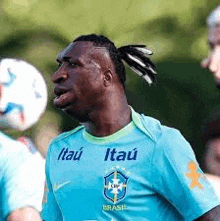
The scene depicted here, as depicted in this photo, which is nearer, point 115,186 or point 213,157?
→ point 115,186

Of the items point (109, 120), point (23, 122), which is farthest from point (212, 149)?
point (109, 120)

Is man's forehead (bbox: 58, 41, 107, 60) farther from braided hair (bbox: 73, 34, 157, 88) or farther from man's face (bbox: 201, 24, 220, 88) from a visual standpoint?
man's face (bbox: 201, 24, 220, 88)

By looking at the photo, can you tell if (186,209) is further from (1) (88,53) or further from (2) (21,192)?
(2) (21,192)

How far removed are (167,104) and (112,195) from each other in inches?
94.6

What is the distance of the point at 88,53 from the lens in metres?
2.88

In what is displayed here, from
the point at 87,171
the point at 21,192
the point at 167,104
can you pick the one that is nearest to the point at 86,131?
the point at 87,171

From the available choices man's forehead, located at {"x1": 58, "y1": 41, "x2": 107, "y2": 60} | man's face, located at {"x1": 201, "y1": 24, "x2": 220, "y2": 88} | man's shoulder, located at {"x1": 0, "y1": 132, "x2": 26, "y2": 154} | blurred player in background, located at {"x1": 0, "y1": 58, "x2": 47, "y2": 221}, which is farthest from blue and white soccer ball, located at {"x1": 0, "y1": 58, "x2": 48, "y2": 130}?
man's forehead, located at {"x1": 58, "y1": 41, "x2": 107, "y2": 60}

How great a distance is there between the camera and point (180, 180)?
8.90 feet

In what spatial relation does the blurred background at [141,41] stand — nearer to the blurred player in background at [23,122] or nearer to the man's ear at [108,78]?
the blurred player in background at [23,122]

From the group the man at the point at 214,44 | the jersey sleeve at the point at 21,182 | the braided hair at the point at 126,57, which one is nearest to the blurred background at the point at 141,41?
the man at the point at 214,44

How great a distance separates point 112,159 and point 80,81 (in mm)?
294

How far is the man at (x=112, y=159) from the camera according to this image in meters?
2.74

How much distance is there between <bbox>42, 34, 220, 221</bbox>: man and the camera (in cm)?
274

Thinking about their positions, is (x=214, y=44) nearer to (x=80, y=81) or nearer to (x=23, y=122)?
(x=23, y=122)
